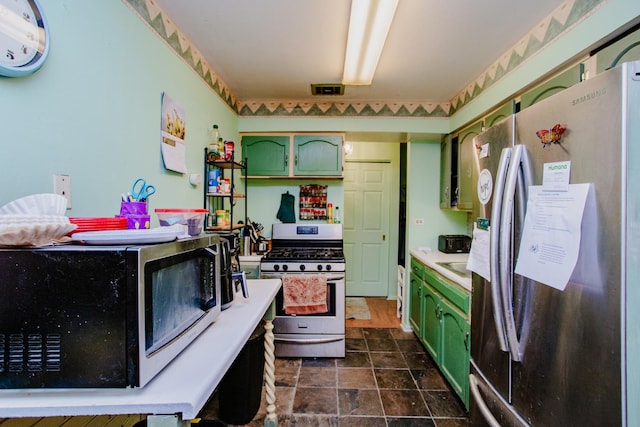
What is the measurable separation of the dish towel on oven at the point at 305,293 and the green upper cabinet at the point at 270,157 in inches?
43.3

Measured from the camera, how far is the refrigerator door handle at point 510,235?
100 cm

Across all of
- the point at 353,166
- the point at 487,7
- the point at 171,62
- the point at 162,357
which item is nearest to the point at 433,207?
the point at 353,166

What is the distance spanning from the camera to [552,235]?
2.89 feet

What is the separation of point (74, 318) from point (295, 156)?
246cm

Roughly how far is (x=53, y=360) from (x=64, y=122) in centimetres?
78

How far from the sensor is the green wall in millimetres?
872

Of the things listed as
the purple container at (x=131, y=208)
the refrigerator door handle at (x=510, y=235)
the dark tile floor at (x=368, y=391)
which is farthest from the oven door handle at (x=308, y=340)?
the purple container at (x=131, y=208)

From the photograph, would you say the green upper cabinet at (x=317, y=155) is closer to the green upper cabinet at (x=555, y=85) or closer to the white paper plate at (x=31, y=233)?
the green upper cabinet at (x=555, y=85)

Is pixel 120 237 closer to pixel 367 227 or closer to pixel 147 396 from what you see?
pixel 147 396

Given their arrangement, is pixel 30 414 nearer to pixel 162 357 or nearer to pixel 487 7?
pixel 162 357

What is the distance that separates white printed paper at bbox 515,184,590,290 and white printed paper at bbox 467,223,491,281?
0.21 metres

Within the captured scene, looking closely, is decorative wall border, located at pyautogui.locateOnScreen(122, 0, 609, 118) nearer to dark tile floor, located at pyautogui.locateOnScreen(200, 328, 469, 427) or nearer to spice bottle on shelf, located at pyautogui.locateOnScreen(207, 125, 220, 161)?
spice bottle on shelf, located at pyautogui.locateOnScreen(207, 125, 220, 161)

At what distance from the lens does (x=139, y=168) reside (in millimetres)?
1392

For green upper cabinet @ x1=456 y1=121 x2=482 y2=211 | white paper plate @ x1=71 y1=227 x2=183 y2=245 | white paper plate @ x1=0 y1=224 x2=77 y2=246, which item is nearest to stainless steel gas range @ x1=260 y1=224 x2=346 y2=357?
green upper cabinet @ x1=456 y1=121 x2=482 y2=211
